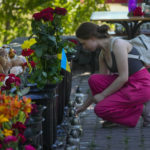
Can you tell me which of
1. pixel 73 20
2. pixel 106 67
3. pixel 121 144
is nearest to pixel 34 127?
pixel 121 144

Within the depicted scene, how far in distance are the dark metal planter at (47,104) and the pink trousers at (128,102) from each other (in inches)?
26.8

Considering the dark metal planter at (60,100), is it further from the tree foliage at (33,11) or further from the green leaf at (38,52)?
the tree foliage at (33,11)

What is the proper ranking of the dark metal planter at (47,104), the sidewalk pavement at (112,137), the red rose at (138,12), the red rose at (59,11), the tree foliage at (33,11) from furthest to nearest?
the tree foliage at (33,11)
the red rose at (138,12)
the sidewalk pavement at (112,137)
the red rose at (59,11)
the dark metal planter at (47,104)

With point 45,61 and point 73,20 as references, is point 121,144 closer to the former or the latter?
point 45,61

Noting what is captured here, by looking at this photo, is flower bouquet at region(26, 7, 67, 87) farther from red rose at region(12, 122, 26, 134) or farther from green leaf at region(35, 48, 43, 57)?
red rose at region(12, 122, 26, 134)

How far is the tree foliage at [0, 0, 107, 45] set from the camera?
335 inches

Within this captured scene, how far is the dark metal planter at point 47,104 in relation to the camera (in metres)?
3.67

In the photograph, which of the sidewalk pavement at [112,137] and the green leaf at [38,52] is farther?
the sidewalk pavement at [112,137]

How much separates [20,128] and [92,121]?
2404 mm

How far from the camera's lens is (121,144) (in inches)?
162

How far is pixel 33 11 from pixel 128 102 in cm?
482

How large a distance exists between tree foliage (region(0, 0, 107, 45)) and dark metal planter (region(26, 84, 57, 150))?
4.87 metres

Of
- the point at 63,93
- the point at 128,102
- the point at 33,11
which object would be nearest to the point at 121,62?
the point at 128,102

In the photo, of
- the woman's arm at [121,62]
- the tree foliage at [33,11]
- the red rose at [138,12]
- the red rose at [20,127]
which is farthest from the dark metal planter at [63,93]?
the tree foliage at [33,11]
